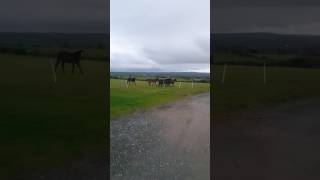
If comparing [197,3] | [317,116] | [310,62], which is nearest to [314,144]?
[317,116]

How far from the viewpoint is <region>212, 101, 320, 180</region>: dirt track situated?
11.8 ft

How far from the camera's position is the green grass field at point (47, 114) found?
3.37m

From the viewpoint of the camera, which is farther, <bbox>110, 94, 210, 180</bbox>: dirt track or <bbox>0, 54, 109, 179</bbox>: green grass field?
<bbox>110, 94, 210, 180</bbox>: dirt track

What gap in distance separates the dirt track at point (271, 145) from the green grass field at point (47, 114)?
104cm

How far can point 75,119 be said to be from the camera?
3.54 meters

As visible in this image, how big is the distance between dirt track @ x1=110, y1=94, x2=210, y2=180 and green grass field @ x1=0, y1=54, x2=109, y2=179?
0.57 m

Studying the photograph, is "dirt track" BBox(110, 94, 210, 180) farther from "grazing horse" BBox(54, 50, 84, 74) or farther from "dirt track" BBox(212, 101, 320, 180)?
"grazing horse" BBox(54, 50, 84, 74)

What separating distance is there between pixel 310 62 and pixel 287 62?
0.19 metres

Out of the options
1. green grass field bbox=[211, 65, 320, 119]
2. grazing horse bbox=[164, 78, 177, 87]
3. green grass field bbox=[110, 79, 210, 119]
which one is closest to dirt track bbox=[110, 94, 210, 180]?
green grass field bbox=[110, 79, 210, 119]

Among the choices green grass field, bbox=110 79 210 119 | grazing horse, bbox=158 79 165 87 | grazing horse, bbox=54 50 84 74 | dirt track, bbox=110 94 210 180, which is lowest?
dirt track, bbox=110 94 210 180

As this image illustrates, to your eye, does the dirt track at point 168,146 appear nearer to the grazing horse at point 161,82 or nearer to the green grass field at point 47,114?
the grazing horse at point 161,82

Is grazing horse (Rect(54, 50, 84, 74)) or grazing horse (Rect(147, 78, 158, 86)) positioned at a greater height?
grazing horse (Rect(54, 50, 84, 74))

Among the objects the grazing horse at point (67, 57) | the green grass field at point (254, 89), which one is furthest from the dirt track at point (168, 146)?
the grazing horse at point (67, 57)

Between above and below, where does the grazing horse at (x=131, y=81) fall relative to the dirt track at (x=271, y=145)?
above
